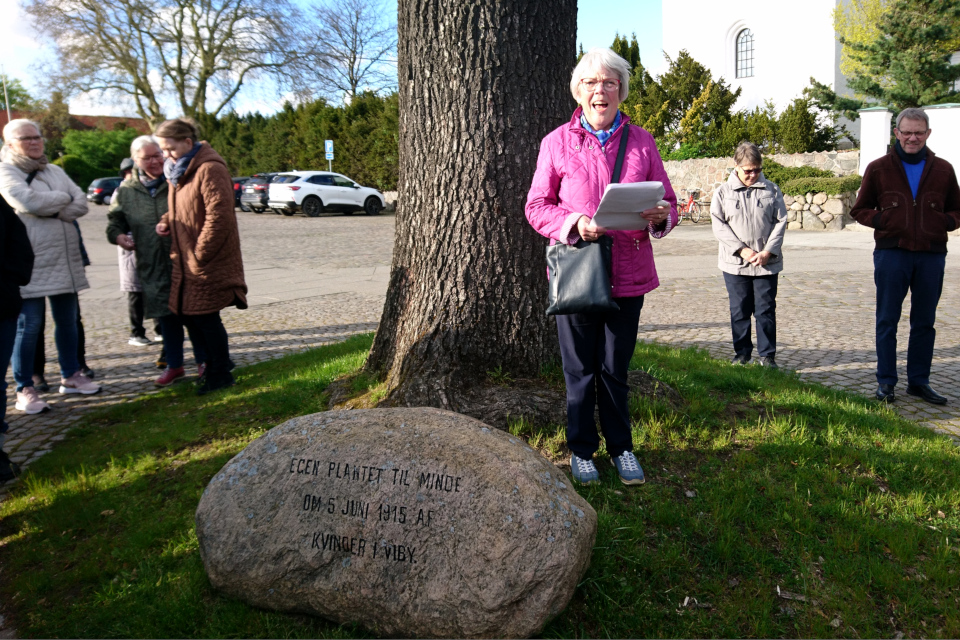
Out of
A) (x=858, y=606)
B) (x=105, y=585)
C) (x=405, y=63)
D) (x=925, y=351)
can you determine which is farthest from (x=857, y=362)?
(x=105, y=585)

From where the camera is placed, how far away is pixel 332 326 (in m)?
8.02

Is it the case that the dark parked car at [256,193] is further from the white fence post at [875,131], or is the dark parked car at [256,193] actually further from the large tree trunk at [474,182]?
the large tree trunk at [474,182]

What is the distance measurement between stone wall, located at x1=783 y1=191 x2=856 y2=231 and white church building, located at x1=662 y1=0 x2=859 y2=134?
37.8 ft

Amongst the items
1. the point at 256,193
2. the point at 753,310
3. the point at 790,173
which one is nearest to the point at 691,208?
the point at 790,173

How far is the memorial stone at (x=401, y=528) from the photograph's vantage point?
238 centimetres

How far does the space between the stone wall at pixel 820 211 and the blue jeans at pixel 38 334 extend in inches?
653

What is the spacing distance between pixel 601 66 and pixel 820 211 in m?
17.2

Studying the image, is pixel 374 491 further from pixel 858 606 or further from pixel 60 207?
pixel 60 207

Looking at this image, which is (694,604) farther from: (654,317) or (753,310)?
(654,317)

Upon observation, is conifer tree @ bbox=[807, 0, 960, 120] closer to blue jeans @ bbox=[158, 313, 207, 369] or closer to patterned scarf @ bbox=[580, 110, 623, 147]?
patterned scarf @ bbox=[580, 110, 623, 147]

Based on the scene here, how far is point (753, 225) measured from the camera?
5.79 meters

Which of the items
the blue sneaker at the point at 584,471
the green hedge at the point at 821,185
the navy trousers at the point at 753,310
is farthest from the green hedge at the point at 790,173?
the blue sneaker at the point at 584,471

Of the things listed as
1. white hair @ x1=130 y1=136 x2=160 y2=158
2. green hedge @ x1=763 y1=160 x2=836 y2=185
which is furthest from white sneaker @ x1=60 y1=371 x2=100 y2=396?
green hedge @ x1=763 y1=160 x2=836 y2=185

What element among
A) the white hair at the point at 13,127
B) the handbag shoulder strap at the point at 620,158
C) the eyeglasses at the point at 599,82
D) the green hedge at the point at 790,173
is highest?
the green hedge at the point at 790,173
